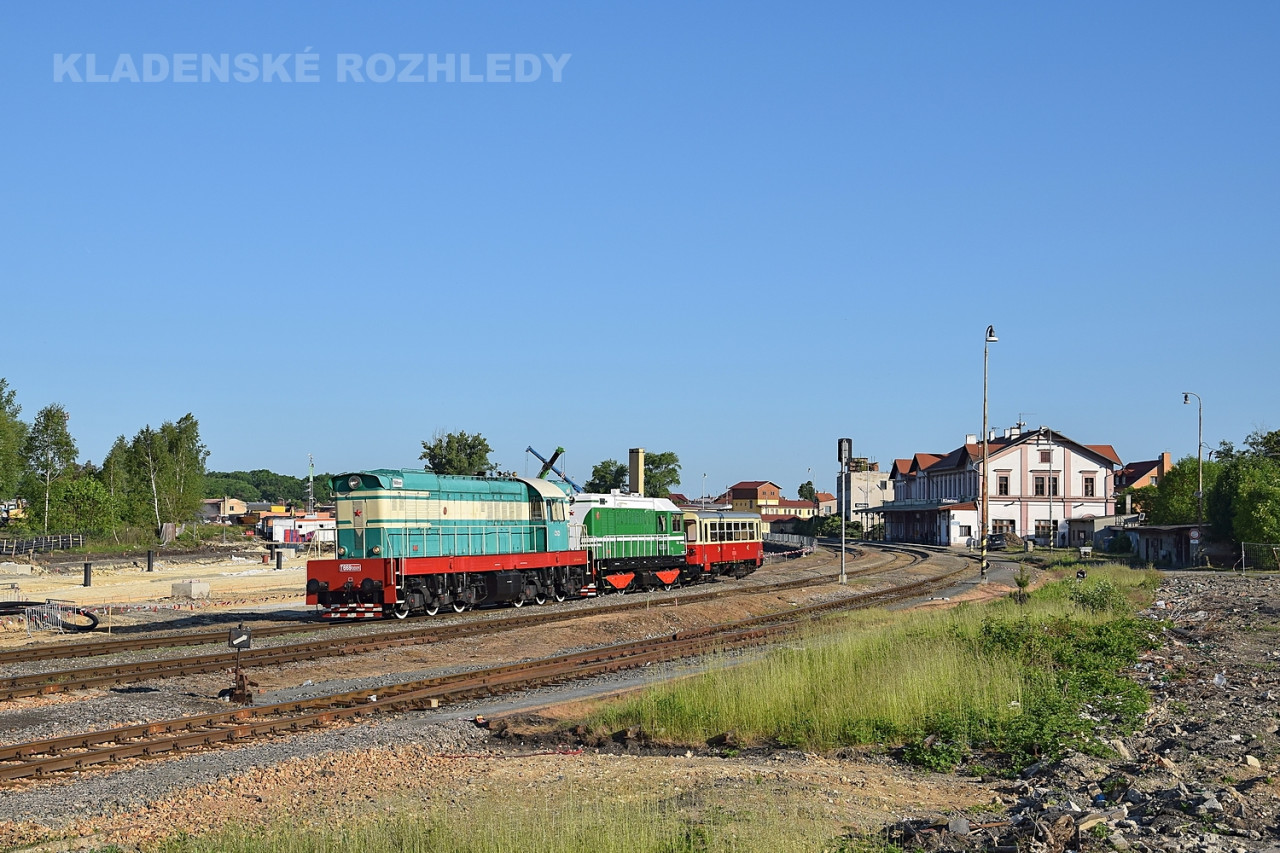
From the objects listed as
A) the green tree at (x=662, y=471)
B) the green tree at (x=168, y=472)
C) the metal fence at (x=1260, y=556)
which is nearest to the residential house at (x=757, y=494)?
the green tree at (x=662, y=471)

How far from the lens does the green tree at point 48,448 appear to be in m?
95.9

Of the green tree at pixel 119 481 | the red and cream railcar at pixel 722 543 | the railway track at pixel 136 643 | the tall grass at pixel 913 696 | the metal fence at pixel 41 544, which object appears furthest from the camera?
the green tree at pixel 119 481

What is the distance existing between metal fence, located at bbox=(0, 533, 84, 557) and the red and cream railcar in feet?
167

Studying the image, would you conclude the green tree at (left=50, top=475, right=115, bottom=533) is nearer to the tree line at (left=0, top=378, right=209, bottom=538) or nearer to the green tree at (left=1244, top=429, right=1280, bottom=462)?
the tree line at (left=0, top=378, right=209, bottom=538)

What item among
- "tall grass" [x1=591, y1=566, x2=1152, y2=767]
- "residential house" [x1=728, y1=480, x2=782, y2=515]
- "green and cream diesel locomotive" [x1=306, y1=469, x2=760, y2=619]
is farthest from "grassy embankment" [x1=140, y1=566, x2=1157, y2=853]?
"residential house" [x1=728, y1=480, x2=782, y2=515]

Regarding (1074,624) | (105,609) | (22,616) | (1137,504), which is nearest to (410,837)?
(1074,624)

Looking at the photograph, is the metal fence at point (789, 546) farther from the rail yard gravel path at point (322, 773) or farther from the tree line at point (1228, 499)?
the rail yard gravel path at point (322, 773)

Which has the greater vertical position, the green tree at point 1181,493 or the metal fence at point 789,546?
the green tree at point 1181,493

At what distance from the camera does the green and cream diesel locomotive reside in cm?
2947

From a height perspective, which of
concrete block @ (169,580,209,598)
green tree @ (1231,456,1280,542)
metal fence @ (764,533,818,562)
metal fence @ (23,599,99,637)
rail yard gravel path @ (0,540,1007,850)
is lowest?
metal fence @ (764,533,818,562)

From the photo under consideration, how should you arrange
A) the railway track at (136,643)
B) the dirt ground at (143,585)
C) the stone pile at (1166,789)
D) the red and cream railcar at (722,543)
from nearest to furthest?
the stone pile at (1166,789) → the railway track at (136,643) → the dirt ground at (143,585) → the red and cream railcar at (722,543)

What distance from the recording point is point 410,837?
8938 mm

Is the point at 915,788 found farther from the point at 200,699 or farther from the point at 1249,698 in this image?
the point at 200,699

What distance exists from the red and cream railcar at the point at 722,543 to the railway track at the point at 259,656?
41.4 feet
